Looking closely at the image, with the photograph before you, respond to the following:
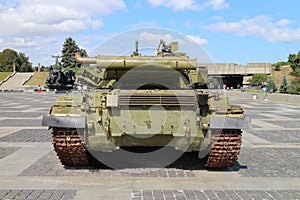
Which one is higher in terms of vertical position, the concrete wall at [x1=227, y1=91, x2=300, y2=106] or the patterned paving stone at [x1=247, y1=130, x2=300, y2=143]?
the concrete wall at [x1=227, y1=91, x2=300, y2=106]

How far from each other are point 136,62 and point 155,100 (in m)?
1.39

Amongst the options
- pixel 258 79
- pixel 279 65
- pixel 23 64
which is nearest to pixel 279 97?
pixel 258 79

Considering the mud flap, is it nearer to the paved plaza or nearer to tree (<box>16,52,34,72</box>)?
the paved plaza

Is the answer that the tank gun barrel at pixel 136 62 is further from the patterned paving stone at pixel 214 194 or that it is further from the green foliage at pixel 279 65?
the green foliage at pixel 279 65

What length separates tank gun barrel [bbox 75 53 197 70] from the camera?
6770 millimetres

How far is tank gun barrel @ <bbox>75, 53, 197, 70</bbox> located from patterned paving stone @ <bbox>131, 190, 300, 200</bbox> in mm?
2546

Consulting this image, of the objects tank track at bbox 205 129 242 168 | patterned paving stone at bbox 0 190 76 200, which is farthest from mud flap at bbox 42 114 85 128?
tank track at bbox 205 129 242 168

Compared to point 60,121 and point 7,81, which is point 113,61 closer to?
point 60,121

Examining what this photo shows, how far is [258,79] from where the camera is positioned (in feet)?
209

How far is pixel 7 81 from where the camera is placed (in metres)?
77.7

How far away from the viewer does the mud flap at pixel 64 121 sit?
566 centimetres

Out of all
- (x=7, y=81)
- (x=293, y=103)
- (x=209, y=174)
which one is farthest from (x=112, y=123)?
(x=7, y=81)

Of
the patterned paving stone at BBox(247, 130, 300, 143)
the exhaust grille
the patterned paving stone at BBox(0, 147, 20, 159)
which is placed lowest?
the patterned paving stone at BBox(247, 130, 300, 143)

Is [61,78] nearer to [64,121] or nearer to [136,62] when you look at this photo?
[136,62]
